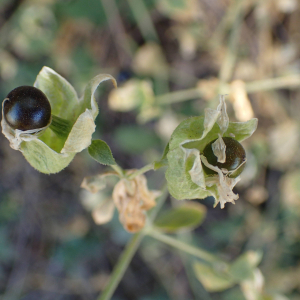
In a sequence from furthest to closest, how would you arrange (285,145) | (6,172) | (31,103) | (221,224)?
(6,172), (221,224), (285,145), (31,103)

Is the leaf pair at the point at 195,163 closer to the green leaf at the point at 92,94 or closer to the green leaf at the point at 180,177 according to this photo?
the green leaf at the point at 180,177

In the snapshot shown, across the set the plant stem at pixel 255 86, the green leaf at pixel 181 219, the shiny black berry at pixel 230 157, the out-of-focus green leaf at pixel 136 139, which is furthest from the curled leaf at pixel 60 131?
the out-of-focus green leaf at pixel 136 139

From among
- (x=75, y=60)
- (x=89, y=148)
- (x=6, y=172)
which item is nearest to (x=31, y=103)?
(x=89, y=148)

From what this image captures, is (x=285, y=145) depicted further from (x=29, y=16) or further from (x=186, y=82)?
(x=29, y=16)

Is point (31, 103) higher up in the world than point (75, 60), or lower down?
lower down

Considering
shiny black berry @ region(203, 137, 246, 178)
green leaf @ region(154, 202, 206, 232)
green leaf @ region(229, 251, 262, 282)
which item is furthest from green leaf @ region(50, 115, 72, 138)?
green leaf @ region(229, 251, 262, 282)

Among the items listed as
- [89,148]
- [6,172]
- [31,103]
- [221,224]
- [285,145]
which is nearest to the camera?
[31,103]
